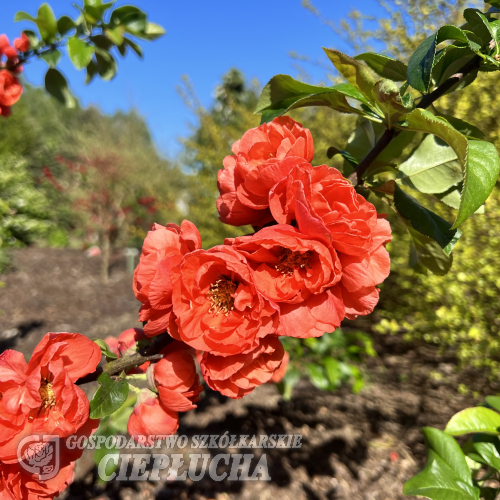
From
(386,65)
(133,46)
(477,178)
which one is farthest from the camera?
(133,46)

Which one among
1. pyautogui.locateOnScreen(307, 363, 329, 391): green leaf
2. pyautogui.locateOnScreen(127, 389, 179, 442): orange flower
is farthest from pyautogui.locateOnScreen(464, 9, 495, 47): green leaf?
pyautogui.locateOnScreen(307, 363, 329, 391): green leaf

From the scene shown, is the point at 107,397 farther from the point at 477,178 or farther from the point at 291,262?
the point at 477,178

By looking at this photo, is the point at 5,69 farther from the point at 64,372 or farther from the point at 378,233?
the point at 378,233

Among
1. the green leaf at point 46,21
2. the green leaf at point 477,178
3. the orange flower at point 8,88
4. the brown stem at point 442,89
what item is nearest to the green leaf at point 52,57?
the green leaf at point 46,21

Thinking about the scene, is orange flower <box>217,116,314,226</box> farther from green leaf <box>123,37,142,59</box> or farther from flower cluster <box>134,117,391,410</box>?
green leaf <box>123,37,142,59</box>

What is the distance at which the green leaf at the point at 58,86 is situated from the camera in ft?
4.70

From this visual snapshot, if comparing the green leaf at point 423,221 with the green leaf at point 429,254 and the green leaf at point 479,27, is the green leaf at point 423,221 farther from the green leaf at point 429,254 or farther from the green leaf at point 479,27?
the green leaf at point 479,27

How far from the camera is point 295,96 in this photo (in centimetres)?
62

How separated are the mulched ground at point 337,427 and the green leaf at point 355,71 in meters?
2.01

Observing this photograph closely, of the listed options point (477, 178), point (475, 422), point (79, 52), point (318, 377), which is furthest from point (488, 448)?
point (79, 52)

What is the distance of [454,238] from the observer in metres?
0.59

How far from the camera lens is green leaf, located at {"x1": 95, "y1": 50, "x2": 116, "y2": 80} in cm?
142

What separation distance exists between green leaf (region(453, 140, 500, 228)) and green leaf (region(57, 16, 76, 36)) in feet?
4.63

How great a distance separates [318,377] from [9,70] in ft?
7.09
